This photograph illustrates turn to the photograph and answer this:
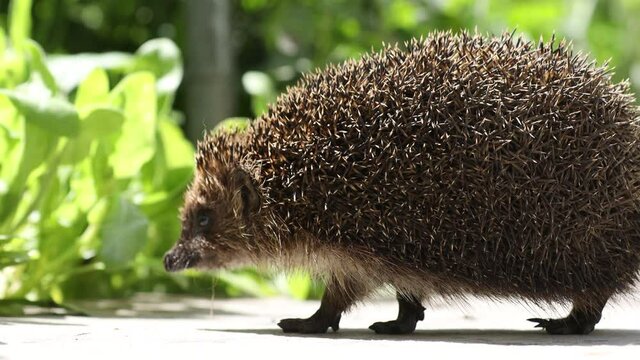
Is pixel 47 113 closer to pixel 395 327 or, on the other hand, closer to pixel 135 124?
pixel 135 124

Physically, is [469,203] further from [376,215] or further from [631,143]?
[631,143]

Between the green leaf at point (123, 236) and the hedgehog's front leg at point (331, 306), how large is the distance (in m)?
1.09

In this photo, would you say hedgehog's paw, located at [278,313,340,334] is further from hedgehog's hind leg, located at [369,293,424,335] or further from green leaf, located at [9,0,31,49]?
green leaf, located at [9,0,31,49]

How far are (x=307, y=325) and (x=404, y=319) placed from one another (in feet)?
1.44

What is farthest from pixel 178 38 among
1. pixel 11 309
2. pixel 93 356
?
pixel 93 356

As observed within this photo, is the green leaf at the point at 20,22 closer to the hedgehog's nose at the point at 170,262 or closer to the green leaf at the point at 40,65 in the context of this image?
the green leaf at the point at 40,65

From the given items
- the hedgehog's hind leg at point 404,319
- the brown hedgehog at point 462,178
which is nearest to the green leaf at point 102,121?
the brown hedgehog at point 462,178

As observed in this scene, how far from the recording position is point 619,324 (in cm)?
548

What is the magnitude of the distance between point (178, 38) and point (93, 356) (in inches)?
201

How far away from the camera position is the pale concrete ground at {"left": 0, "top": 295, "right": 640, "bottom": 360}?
3697 mm

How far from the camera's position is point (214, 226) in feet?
17.0

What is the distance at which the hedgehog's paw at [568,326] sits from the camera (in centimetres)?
481

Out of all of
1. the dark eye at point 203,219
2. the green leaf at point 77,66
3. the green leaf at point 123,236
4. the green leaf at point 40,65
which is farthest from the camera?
the green leaf at point 77,66

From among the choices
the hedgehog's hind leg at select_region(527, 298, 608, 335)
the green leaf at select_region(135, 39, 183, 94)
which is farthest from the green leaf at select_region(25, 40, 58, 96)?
the hedgehog's hind leg at select_region(527, 298, 608, 335)
